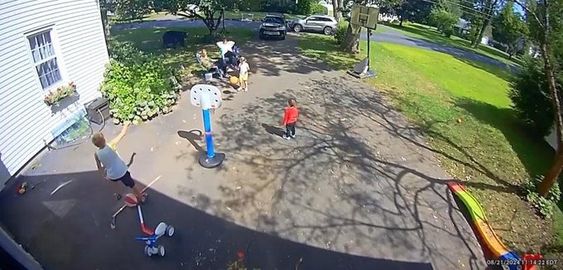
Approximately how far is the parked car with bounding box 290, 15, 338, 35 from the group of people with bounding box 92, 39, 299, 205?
42.8 ft

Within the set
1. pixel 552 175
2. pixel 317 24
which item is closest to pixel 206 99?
pixel 552 175

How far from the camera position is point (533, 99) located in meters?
14.2

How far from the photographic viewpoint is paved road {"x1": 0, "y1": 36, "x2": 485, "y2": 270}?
6.35 m

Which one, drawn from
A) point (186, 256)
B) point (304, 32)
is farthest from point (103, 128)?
point (304, 32)

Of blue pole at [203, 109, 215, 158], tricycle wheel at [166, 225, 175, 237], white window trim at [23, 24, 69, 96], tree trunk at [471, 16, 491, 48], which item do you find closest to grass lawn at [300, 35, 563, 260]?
blue pole at [203, 109, 215, 158]

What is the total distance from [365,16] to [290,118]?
30.4ft

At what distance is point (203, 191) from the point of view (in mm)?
7711

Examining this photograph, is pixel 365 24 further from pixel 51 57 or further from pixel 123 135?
pixel 51 57

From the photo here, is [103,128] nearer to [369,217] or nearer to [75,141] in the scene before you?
[75,141]

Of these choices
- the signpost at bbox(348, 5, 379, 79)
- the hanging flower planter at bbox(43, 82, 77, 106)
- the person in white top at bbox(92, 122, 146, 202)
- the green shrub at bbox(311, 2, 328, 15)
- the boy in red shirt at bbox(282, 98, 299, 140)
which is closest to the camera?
the person in white top at bbox(92, 122, 146, 202)

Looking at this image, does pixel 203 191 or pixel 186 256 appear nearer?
pixel 186 256

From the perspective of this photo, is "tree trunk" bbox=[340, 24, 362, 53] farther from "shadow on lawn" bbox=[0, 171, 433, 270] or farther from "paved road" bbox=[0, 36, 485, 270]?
"shadow on lawn" bbox=[0, 171, 433, 270]

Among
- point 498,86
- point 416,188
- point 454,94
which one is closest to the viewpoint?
point 416,188

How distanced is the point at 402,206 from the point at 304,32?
21.7 m
